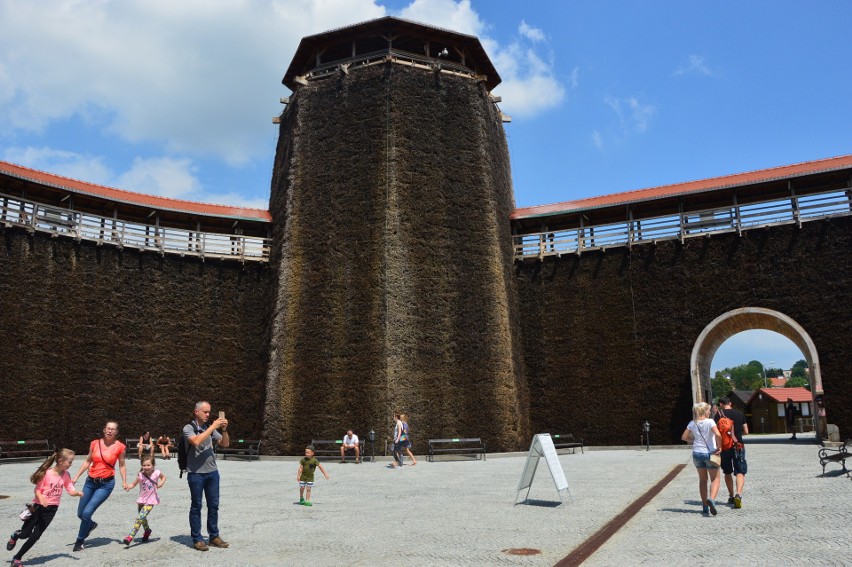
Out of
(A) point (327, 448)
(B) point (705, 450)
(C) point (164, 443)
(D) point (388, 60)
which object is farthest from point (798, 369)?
(B) point (705, 450)

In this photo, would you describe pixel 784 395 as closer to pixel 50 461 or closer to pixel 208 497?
pixel 208 497

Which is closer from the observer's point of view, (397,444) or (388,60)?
(397,444)

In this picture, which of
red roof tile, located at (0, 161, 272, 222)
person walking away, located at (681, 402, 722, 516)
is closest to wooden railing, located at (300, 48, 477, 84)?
red roof tile, located at (0, 161, 272, 222)

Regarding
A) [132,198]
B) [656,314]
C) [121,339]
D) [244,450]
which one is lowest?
[244,450]

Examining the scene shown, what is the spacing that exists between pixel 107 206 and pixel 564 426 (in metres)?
20.7

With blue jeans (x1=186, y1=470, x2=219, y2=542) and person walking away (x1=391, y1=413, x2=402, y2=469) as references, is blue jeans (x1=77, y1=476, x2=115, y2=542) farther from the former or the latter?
person walking away (x1=391, y1=413, x2=402, y2=469)

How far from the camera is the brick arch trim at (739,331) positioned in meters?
23.3

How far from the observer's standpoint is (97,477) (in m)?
7.95

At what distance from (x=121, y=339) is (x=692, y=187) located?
23.5 meters

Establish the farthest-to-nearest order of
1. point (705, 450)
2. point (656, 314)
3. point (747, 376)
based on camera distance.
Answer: point (747, 376)
point (656, 314)
point (705, 450)

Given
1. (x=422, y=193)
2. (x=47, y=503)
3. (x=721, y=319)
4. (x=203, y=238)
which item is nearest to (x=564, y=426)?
(x=721, y=319)

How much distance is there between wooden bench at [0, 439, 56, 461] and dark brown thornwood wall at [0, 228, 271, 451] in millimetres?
362

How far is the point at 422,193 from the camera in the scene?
2659 centimetres

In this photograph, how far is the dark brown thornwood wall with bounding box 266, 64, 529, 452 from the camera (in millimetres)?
24344
